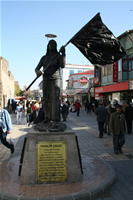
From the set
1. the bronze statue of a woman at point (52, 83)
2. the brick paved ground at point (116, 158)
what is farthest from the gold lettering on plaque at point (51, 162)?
the brick paved ground at point (116, 158)

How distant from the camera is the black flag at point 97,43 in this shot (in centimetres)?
432

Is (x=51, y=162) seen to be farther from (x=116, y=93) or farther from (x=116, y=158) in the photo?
(x=116, y=93)

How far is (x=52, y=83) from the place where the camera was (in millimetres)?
4730

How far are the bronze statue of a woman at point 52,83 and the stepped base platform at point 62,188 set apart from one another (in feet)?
5.01

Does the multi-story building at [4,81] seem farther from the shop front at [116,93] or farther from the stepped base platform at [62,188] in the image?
the stepped base platform at [62,188]

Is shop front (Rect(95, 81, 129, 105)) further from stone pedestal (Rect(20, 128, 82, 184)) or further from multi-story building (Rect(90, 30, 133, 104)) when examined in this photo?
stone pedestal (Rect(20, 128, 82, 184))

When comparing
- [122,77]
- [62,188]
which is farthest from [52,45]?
[122,77]

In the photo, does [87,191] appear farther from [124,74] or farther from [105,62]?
[124,74]

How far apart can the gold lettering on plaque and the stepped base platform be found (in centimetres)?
16

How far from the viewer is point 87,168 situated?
193 inches

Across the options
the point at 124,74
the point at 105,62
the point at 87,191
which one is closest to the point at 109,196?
the point at 87,191

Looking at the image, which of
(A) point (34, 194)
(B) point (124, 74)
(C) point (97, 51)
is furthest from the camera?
(B) point (124, 74)

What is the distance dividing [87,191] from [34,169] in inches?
47.4

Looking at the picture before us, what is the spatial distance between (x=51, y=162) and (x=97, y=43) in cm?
299
